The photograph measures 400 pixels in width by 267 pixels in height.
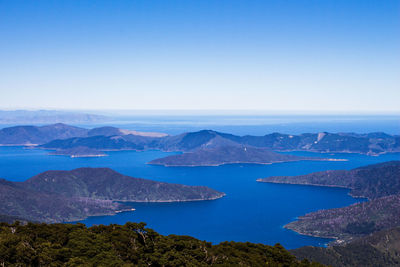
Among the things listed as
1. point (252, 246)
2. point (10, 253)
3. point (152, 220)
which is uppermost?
point (10, 253)

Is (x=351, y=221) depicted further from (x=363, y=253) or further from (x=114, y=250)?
(x=114, y=250)

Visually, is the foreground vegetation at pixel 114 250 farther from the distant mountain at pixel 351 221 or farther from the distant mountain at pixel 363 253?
the distant mountain at pixel 351 221

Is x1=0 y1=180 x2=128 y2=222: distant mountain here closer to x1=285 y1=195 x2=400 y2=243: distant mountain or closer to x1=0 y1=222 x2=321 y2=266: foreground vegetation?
x1=285 y1=195 x2=400 y2=243: distant mountain

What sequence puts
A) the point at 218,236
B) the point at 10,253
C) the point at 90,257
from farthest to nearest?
the point at 218,236, the point at 90,257, the point at 10,253

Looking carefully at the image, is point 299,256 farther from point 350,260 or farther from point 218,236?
point 218,236

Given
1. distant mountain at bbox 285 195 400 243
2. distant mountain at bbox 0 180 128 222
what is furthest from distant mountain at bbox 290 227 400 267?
Answer: distant mountain at bbox 0 180 128 222

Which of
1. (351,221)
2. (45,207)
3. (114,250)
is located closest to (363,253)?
(351,221)

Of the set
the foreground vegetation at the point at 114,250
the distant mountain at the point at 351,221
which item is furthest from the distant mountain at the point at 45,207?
the foreground vegetation at the point at 114,250

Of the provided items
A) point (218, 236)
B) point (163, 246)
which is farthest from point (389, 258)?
point (163, 246)

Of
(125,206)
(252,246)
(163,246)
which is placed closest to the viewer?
(163,246)
